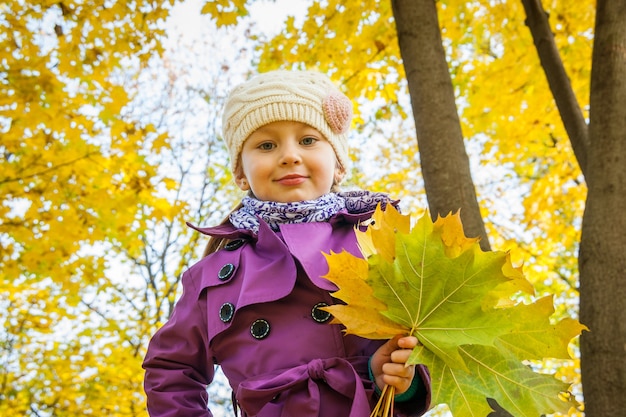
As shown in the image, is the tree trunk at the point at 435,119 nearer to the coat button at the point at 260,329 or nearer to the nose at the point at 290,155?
the nose at the point at 290,155

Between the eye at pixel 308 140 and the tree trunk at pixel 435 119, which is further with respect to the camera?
the tree trunk at pixel 435 119

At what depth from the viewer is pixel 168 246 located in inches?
379

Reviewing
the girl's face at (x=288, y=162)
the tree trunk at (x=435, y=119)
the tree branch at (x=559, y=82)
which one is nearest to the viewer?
the girl's face at (x=288, y=162)

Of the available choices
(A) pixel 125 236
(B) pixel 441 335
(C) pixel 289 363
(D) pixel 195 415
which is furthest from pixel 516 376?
(A) pixel 125 236

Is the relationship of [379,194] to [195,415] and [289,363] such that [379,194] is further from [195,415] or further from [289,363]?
[195,415]

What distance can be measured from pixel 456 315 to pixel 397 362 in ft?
0.60

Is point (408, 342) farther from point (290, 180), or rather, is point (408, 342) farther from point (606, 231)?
point (606, 231)

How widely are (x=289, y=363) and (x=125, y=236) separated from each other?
9.67ft

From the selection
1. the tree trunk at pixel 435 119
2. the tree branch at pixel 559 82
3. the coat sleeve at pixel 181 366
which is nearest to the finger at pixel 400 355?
the coat sleeve at pixel 181 366

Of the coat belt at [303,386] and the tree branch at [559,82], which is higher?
the tree branch at [559,82]

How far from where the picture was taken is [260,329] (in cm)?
141

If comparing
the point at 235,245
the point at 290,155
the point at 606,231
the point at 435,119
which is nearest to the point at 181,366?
the point at 235,245

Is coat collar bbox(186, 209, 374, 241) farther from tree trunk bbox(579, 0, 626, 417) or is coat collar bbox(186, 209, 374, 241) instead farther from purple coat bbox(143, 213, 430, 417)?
tree trunk bbox(579, 0, 626, 417)

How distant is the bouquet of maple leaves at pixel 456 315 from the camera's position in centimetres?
98
